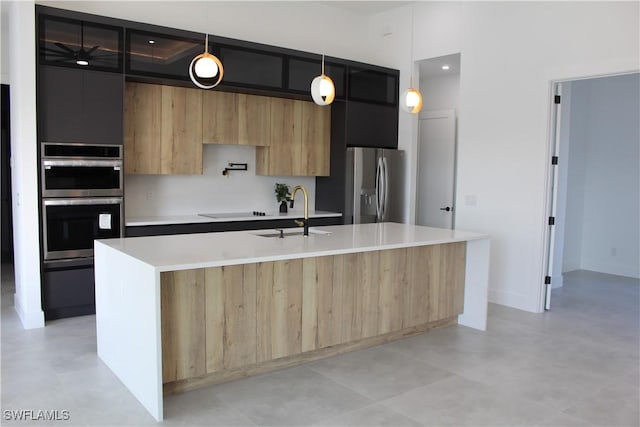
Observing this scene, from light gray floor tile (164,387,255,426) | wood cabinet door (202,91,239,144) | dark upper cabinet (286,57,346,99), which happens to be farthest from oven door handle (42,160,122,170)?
light gray floor tile (164,387,255,426)

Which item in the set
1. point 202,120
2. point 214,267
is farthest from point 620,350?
point 202,120

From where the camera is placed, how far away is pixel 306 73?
6.18 meters

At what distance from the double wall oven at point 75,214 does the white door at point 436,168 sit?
4702mm

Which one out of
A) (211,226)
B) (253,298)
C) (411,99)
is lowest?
Result: (253,298)

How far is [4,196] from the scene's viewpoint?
7.70m

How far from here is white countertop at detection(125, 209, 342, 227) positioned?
526 cm

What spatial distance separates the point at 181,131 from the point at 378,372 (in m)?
3.35

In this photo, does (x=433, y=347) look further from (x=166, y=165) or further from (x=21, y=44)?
(x=21, y=44)

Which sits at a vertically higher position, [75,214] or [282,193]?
[282,193]

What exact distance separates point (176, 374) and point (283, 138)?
3.74 m

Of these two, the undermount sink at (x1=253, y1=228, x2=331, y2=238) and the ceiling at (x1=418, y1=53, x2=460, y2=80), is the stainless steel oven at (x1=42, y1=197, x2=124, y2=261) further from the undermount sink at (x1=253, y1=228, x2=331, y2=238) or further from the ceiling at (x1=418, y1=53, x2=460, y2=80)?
the ceiling at (x1=418, y1=53, x2=460, y2=80)

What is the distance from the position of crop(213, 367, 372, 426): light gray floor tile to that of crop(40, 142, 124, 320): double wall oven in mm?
2163

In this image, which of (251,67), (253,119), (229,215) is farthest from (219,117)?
(229,215)

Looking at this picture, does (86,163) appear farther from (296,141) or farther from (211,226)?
(296,141)
